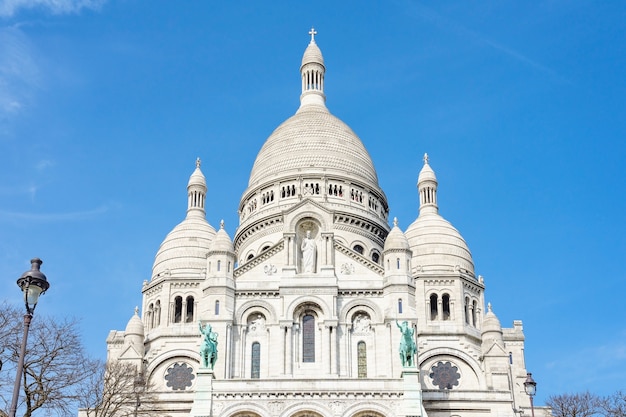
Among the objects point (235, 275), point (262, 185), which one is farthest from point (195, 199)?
point (235, 275)

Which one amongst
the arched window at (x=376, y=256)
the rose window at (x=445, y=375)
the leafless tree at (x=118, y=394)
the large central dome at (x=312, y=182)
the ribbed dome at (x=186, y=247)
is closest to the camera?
the leafless tree at (x=118, y=394)

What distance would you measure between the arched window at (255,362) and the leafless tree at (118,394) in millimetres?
6369

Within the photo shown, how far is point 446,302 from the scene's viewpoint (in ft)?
231

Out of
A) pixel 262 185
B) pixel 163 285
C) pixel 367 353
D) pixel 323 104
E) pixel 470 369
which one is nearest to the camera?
pixel 367 353

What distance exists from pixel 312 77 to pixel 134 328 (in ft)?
108

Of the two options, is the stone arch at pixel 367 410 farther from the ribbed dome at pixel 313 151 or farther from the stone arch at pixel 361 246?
the ribbed dome at pixel 313 151

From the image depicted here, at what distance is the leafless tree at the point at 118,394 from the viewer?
5031 cm

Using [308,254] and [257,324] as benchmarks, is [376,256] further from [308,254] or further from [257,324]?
[257,324]

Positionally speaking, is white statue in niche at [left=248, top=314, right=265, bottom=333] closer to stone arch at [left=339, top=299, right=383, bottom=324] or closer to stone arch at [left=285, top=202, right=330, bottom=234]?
stone arch at [left=339, top=299, right=383, bottom=324]

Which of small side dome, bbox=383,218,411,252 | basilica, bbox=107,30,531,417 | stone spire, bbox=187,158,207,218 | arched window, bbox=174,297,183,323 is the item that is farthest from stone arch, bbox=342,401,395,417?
stone spire, bbox=187,158,207,218

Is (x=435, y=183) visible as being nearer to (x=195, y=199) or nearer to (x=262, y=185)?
(x=262, y=185)

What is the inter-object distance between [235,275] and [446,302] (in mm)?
16637

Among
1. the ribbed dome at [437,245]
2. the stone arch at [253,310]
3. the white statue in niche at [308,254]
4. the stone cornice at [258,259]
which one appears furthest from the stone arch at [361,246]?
the stone arch at [253,310]

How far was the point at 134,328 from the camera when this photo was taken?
69.3 meters
